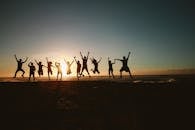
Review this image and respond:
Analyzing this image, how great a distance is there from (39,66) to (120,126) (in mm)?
24550

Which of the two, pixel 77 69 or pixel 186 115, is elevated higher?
pixel 77 69

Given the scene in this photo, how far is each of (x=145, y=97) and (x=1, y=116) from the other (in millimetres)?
6878

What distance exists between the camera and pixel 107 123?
988 cm

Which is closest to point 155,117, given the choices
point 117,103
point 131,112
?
point 131,112

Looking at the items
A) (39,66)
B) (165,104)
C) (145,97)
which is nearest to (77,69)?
(39,66)

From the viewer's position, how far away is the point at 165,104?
12.8 meters

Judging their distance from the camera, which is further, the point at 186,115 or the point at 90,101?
the point at 90,101

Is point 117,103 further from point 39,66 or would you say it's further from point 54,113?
point 39,66

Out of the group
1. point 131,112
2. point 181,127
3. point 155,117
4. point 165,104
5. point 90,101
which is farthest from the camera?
point 90,101

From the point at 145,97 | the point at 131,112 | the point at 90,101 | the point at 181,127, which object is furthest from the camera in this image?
the point at 145,97

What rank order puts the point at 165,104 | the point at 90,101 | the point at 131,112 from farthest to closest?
the point at 90,101, the point at 165,104, the point at 131,112

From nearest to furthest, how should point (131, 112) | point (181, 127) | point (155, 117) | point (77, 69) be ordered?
point (181, 127), point (155, 117), point (131, 112), point (77, 69)

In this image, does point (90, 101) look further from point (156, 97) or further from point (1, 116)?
point (1, 116)

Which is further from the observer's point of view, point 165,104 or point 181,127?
point 165,104
